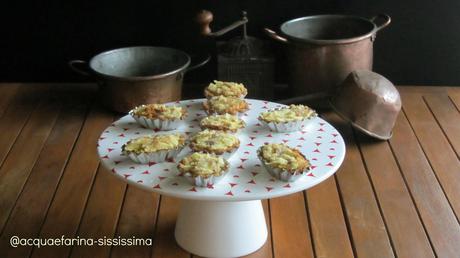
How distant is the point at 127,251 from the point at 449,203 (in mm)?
1046

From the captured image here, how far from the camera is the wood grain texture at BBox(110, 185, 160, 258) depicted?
6.64 ft

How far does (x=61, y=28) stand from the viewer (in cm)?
311

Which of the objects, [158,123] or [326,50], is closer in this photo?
[158,123]

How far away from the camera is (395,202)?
227 centimetres

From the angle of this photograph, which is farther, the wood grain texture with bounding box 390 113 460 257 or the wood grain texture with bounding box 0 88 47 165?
the wood grain texture with bounding box 0 88 47 165

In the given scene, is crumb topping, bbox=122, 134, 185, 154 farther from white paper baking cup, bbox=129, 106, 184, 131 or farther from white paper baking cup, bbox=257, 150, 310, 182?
white paper baking cup, bbox=257, 150, 310, 182

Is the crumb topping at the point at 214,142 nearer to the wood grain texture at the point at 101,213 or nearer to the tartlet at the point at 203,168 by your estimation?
the tartlet at the point at 203,168

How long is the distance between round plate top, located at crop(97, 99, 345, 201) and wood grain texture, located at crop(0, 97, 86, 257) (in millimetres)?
460

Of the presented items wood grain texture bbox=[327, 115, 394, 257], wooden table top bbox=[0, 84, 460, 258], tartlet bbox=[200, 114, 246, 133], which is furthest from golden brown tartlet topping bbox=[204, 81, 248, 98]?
wood grain texture bbox=[327, 115, 394, 257]

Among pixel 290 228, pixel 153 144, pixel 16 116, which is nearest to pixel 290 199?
pixel 290 228

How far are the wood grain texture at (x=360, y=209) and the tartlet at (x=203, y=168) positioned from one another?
57 cm

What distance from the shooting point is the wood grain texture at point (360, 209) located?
204 cm

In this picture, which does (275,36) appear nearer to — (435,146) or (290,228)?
(435,146)

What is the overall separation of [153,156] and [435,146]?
1321 mm
